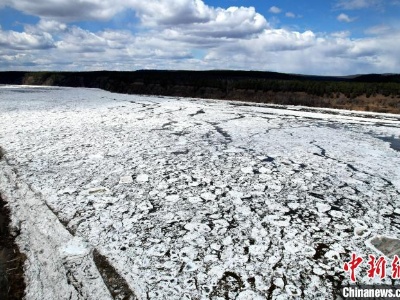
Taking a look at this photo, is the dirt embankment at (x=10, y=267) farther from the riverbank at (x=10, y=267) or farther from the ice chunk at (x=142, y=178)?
the ice chunk at (x=142, y=178)

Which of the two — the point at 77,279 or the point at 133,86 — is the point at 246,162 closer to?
the point at 77,279

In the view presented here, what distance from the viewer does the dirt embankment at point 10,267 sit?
2412 millimetres

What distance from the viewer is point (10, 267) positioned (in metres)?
2.71

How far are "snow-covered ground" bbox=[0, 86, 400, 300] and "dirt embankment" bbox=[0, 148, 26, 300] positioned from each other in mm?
80

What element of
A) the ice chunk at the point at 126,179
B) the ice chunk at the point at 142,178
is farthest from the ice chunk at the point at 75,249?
the ice chunk at the point at 142,178

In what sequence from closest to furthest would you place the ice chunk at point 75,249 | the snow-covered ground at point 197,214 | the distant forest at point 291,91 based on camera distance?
the snow-covered ground at point 197,214 < the ice chunk at point 75,249 < the distant forest at point 291,91

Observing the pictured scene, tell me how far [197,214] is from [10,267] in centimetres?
217

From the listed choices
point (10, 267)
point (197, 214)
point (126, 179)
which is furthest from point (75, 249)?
point (126, 179)

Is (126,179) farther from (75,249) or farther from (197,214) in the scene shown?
(75,249)

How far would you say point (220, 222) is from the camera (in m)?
3.56

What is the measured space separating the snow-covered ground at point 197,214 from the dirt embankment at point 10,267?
0.26ft

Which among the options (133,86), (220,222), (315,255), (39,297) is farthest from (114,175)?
(133,86)

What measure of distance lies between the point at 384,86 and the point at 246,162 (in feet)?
90.7

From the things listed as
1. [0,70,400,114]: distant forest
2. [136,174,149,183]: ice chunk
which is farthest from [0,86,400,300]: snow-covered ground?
[0,70,400,114]: distant forest
